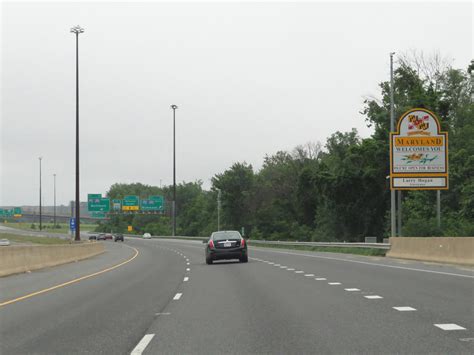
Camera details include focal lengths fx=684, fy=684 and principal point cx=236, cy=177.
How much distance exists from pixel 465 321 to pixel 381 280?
328 inches

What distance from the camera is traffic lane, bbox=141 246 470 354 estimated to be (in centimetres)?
819

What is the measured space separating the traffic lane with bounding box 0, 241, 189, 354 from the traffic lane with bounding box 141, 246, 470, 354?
455mm

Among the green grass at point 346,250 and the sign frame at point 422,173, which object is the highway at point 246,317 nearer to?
the sign frame at point 422,173

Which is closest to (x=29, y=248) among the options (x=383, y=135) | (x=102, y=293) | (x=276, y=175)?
(x=102, y=293)

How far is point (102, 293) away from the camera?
53.7 ft

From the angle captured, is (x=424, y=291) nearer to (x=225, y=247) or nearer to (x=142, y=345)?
(x=142, y=345)

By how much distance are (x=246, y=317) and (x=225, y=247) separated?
62.7 feet

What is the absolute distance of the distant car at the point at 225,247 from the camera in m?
30.1

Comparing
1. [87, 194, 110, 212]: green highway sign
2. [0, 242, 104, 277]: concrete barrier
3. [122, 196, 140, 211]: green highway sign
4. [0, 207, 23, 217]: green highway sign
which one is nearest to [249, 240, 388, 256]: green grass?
[0, 242, 104, 277]: concrete barrier

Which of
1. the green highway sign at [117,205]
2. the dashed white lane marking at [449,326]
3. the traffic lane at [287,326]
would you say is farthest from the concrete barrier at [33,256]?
the green highway sign at [117,205]

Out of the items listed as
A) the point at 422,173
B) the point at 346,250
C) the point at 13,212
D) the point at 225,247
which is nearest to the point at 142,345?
the point at 225,247

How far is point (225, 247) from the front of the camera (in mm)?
30203

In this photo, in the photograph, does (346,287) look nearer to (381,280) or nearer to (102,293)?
(381,280)

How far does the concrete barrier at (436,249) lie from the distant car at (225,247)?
7.66 m
